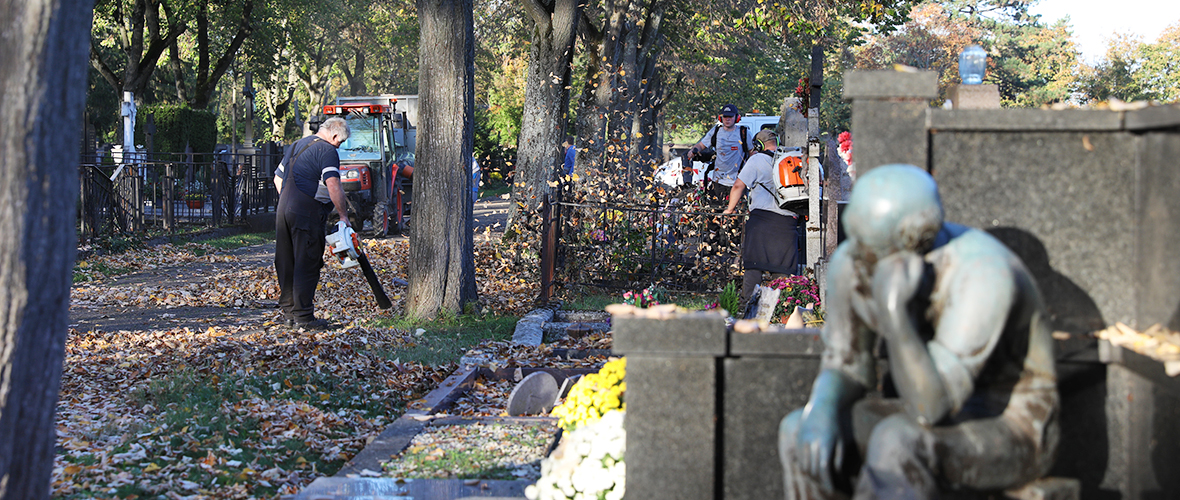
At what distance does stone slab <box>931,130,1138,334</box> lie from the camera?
11.0 feet

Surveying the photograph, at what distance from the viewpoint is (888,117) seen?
3.37 metres

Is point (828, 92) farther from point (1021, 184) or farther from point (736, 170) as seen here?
point (1021, 184)

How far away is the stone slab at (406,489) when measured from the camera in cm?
437

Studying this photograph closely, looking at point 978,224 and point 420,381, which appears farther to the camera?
point 420,381

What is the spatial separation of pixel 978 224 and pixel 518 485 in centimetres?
237

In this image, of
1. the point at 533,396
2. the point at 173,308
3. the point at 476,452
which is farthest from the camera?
the point at 173,308

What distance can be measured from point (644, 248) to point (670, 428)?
25.5 feet

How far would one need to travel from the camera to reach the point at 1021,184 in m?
3.38

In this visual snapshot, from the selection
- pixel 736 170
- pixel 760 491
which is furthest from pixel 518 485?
pixel 736 170

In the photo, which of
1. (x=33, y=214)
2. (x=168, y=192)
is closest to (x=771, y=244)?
(x=33, y=214)

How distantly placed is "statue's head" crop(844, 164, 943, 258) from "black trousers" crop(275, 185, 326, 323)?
7.02 m

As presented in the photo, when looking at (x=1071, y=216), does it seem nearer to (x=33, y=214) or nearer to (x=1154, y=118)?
(x=1154, y=118)

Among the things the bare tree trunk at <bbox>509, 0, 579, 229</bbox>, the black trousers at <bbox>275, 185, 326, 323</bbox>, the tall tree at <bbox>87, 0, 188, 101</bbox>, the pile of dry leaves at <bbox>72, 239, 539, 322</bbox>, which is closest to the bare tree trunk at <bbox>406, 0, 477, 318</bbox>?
the pile of dry leaves at <bbox>72, 239, 539, 322</bbox>

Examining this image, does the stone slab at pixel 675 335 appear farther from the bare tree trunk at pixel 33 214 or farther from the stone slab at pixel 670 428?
the bare tree trunk at pixel 33 214
